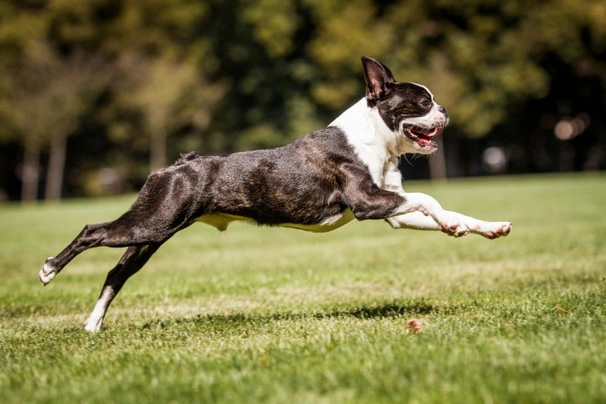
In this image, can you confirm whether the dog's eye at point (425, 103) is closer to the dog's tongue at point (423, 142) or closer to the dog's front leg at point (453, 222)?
the dog's tongue at point (423, 142)

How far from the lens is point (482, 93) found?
1953 inches

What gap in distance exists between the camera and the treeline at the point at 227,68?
45.1 metres

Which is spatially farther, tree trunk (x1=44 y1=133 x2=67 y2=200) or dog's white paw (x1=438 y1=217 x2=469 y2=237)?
tree trunk (x1=44 y1=133 x2=67 y2=200)

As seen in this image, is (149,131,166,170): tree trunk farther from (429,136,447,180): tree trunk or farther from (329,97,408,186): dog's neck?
(329,97,408,186): dog's neck

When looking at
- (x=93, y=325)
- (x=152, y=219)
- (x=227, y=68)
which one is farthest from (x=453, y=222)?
(x=227, y=68)

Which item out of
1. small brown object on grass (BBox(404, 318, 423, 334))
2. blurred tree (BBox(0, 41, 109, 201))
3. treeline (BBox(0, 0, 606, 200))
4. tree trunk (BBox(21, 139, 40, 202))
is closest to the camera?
small brown object on grass (BBox(404, 318, 423, 334))

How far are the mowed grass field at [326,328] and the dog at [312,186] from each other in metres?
0.78

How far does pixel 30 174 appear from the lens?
47406 mm

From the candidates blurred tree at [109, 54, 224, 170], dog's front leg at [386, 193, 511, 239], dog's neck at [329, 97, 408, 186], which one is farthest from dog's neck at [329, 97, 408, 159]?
blurred tree at [109, 54, 224, 170]

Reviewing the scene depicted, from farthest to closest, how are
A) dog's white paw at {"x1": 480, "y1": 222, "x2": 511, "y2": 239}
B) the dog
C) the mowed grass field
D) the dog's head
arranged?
1. the dog's head
2. the dog
3. dog's white paw at {"x1": 480, "y1": 222, "x2": 511, "y2": 239}
4. the mowed grass field

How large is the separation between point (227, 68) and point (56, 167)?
15.6 meters

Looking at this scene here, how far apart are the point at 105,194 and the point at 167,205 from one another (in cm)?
4808

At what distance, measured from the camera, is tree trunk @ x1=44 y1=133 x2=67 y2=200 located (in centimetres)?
4434

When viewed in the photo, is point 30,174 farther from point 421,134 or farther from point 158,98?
point 421,134
